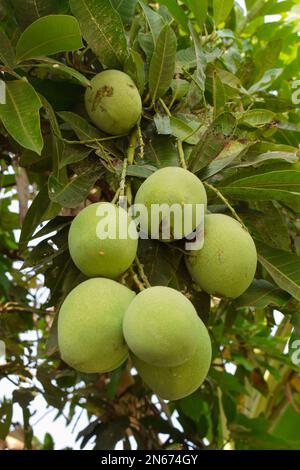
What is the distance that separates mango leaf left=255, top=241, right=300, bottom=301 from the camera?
105cm

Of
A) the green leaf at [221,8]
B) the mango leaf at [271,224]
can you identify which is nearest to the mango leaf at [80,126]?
the mango leaf at [271,224]

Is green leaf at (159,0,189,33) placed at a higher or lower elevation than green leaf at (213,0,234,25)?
higher

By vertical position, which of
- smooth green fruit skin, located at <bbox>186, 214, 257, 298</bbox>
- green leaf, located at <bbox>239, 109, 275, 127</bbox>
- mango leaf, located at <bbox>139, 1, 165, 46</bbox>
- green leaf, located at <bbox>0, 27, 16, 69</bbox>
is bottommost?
smooth green fruit skin, located at <bbox>186, 214, 257, 298</bbox>

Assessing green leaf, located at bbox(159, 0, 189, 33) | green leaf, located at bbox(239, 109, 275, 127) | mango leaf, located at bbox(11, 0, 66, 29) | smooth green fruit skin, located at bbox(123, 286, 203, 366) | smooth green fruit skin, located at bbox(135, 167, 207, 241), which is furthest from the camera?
green leaf, located at bbox(159, 0, 189, 33)

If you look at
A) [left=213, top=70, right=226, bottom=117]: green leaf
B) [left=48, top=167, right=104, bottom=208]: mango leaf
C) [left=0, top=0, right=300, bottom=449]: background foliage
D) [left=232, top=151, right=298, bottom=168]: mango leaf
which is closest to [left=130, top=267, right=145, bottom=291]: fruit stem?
[left=0, top=0, right=300, bottom=449]: background foliage

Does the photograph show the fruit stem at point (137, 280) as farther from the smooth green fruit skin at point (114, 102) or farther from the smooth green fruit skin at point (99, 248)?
the smooth green fruit skin at point (114, 102)

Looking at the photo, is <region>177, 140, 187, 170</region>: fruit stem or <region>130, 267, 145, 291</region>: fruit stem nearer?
<region>130, 267, 145, 291</region>: fruit stem

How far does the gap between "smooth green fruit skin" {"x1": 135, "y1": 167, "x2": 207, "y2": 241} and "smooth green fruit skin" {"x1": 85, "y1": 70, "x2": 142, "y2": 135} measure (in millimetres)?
207

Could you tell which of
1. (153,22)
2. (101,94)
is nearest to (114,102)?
(101,94)

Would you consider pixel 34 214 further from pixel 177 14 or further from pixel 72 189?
pixel 177 14

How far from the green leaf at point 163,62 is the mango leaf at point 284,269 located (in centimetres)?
37

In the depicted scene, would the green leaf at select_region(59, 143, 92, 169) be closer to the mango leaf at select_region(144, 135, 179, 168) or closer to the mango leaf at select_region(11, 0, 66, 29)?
the mango leaf at select_region(144, 135, 179, 168)

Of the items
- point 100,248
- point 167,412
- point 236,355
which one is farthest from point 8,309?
point 100,248
